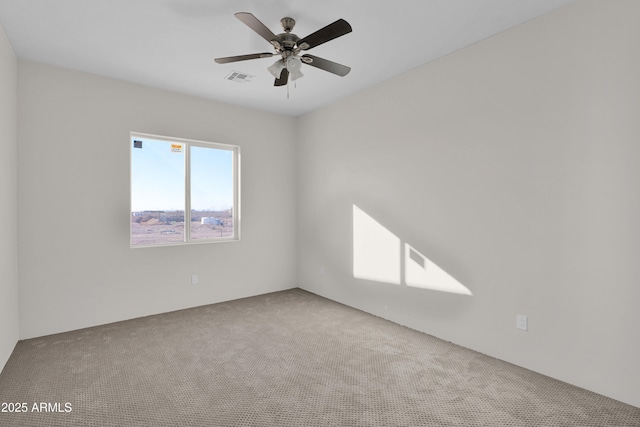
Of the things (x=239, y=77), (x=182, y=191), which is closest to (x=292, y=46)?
(x=239, y=77)

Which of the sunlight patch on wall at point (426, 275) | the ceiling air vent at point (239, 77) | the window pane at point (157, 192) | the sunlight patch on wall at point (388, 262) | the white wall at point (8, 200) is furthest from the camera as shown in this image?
the window pane at point (157, 192)

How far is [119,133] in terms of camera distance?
3748mm

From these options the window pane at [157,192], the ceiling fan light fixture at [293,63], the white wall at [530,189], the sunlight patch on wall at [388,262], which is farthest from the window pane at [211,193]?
the ceiling fan light fixture at [293,63]

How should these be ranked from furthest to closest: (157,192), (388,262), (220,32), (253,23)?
(157,192) → (388,262) → (220,32) → (253,23)

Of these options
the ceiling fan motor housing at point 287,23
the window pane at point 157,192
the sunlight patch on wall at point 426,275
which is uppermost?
the ceiling fan motor housing at point 287,23

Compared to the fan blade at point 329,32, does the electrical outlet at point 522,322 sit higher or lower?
lower

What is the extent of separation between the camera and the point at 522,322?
→ 2.65 metres

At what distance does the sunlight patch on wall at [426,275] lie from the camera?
3137 millimetres

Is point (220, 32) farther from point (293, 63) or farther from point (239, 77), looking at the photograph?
point (239, 77)

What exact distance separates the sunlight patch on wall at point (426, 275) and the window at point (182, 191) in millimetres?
2480

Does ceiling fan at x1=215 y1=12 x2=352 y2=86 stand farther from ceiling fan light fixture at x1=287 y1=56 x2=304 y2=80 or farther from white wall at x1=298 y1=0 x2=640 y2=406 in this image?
white wall at x1=298 y1=0 x2=640 y2=406

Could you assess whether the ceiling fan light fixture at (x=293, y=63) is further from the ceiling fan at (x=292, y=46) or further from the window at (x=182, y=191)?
the window at (x=182, y=191)

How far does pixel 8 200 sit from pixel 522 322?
4.49 m

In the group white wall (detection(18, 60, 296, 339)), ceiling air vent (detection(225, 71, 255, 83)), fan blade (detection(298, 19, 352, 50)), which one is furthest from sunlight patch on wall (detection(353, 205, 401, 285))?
fan blade (detection(298, 19, 352, 50))
